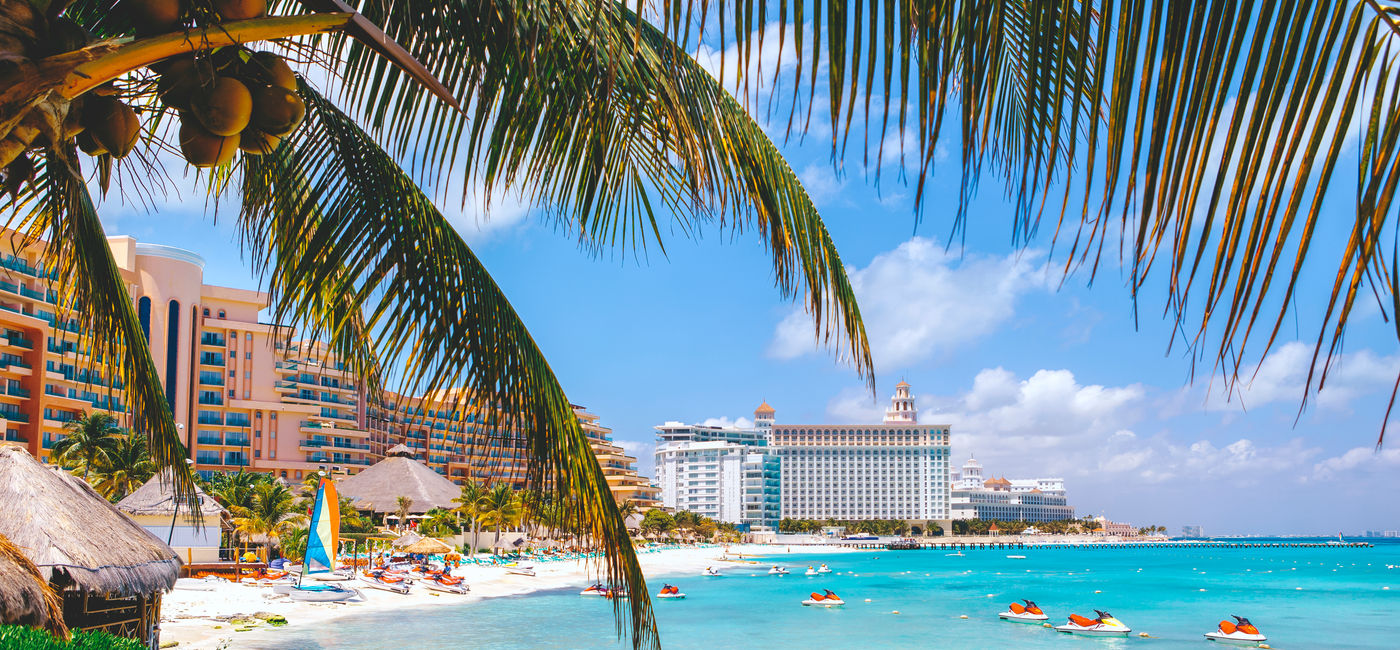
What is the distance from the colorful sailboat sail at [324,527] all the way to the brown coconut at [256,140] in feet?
47.2

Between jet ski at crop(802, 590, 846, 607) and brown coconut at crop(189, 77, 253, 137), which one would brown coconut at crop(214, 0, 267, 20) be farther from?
jet ski at crop(802, 590, 846, 607)

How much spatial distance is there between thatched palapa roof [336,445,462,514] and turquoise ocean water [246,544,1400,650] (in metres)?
3.21

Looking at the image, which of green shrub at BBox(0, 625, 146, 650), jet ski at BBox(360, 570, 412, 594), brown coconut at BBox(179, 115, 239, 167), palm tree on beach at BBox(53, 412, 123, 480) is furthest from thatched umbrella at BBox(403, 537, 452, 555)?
brown coconut at BBox(179, 115, 239, 167)

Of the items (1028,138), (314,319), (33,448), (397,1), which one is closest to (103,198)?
(314,319)

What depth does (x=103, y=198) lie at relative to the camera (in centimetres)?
353

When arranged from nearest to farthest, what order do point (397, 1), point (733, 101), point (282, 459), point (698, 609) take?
1. point (397, 1)
2. point (733, 101)
3. point (698, 609)
4. point (282, 459)

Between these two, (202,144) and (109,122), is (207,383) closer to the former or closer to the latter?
(109,122)

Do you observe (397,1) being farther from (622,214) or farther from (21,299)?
(21,299)

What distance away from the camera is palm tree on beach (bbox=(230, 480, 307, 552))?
34.1m

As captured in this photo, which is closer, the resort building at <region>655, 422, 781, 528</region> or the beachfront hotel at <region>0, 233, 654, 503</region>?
the beachfront hotel at <region>0, 233, 654, 503</region>

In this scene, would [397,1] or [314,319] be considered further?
[314,319]

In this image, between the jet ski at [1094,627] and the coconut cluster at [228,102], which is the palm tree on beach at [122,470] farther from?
the coconut cluster at [228,102]

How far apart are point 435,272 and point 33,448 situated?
47.8 metres

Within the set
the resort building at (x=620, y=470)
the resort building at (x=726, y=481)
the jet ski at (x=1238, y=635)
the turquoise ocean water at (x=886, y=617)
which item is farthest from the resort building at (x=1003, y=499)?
the jet ski at (x=1238, y=635)
